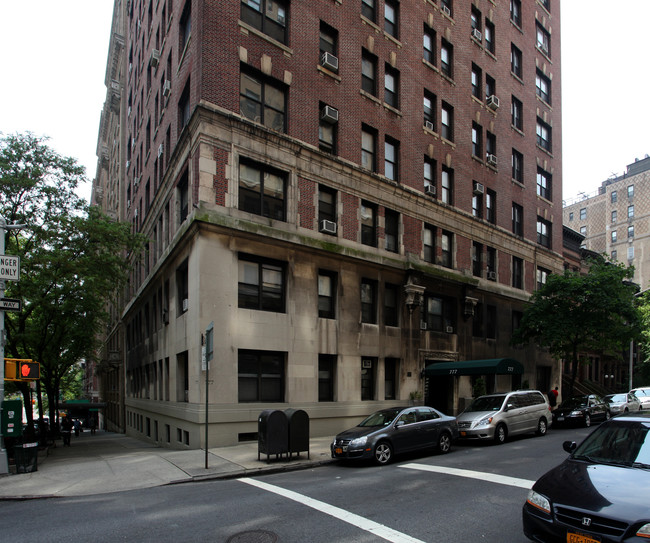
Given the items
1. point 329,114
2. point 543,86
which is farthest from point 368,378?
point 543,86

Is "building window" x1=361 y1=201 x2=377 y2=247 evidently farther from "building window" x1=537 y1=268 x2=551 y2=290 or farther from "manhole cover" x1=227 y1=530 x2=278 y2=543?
"building window" x1=537 y1=268 x2=551 y2=290

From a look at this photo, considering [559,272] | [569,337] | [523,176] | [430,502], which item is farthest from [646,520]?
[559,272]

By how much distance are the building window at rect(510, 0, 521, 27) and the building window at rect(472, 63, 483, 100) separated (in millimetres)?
7047

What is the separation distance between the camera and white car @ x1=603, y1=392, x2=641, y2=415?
2653 cm

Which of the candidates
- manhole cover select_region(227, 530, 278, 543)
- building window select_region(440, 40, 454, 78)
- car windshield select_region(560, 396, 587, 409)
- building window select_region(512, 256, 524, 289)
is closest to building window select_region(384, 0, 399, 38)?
building window select_region(440, 40, 454, 78)

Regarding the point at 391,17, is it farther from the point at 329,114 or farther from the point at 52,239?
the point at 52,239

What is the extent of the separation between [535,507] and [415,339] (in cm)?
1857

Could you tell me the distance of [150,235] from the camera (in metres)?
28.4

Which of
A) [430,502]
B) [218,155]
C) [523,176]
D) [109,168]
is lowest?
[430,502]

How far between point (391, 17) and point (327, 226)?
1251cm

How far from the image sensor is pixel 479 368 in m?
22.1

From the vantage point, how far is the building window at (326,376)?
20.4m

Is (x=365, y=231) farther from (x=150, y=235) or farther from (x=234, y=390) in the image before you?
(x=150, y=235)

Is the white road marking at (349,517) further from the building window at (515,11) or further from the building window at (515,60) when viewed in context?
the building window at (515,11)
